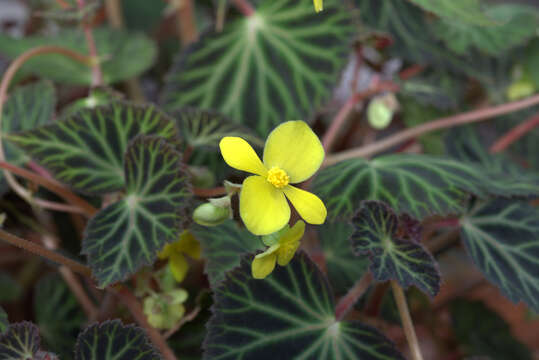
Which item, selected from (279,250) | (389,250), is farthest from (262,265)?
(389,250)

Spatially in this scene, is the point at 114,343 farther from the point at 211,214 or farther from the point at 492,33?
the point at 492,33

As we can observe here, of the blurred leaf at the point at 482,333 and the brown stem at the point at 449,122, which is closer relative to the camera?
the brown stem at the point at 449,122

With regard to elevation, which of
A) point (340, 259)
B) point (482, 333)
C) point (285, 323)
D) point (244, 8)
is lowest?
point (482, 333)

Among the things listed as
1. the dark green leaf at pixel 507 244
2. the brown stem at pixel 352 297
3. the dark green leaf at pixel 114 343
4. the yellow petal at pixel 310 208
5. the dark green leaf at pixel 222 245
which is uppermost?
the yellow petal at pixel 310 208

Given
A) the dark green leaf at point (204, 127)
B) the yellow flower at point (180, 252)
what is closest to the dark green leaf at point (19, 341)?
the yellow flower at point (180, 252)

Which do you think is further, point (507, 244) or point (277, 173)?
point (507, 244)

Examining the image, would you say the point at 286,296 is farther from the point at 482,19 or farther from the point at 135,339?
the point at 482,19

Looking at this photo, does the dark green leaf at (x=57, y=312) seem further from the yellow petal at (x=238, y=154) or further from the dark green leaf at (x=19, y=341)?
the yellow petal at (x=238, y=154)
